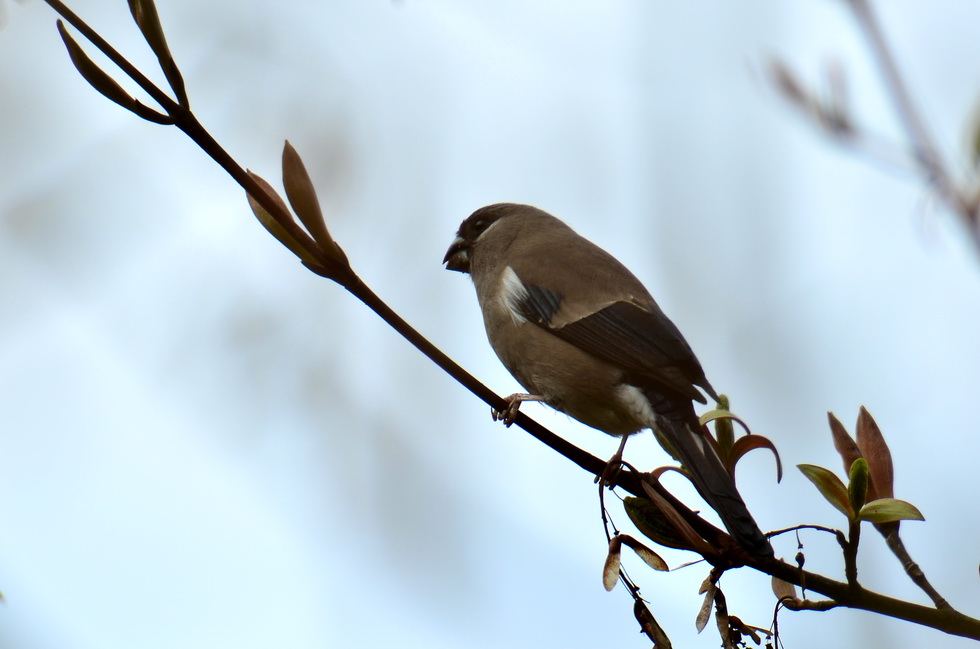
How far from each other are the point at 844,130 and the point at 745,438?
78 centimetres

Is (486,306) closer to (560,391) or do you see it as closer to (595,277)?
(595,277)

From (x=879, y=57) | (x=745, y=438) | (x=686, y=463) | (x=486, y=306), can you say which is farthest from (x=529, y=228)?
(x=879, y=57)

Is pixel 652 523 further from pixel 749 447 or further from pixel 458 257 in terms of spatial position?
pixel 458 257

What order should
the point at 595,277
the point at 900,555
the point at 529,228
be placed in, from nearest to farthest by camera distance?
1. the point at 900,555
2. the point at 595,277
3. the point at 529,228

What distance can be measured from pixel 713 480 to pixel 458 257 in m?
3.16

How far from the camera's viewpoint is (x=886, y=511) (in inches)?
81.7

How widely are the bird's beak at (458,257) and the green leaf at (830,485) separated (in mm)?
3488

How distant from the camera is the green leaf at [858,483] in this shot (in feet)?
6.68

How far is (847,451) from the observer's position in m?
2.20

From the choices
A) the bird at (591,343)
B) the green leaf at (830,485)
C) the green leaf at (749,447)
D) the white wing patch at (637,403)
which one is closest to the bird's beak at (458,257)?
the bird at (591,343)

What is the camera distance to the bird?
3535mm

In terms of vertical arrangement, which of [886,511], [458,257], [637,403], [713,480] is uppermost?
[458,257]

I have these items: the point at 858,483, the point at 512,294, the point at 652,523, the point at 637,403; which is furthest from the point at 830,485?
the point at 512,294

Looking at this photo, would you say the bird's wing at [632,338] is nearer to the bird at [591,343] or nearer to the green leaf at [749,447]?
the bird at [591,343]
